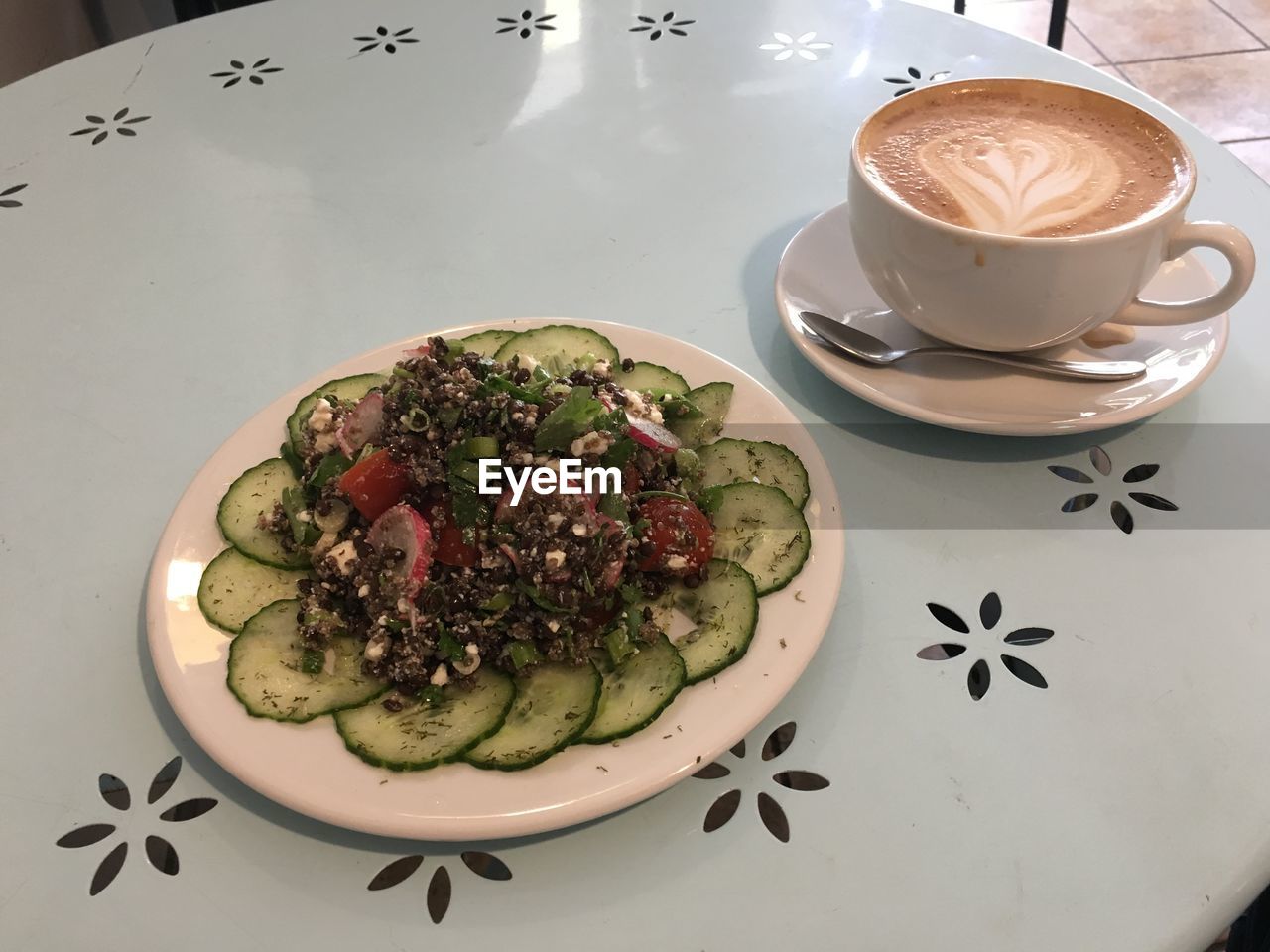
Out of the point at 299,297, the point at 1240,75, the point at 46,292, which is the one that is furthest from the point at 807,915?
the point at 1240,75

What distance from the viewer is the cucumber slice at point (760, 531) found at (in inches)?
39.1

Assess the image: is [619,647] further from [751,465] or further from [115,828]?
[115,828]

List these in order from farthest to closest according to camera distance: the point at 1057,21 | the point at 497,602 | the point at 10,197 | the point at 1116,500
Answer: the point at 1057,21
the point at 10,197
the point at 1116,500
the point at 497,602

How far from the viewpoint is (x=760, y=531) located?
1.03 m

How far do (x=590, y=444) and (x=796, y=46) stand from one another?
1.42 meters

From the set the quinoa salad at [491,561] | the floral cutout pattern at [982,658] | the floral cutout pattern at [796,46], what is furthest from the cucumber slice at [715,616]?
the floral cutout pattern at [796,46]

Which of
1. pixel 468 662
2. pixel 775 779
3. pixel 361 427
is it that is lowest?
pixel 775 779

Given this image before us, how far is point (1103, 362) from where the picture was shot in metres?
1.26

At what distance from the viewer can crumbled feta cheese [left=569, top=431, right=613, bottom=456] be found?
3.31ft

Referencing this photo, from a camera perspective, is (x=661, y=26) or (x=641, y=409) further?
(x=661, y=26)

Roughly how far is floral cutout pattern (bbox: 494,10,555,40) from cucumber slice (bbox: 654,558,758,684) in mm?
1564

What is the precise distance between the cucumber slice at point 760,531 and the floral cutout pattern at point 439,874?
1.18ft

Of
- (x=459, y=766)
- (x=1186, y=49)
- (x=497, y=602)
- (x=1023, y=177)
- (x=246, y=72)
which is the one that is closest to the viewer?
(x=459, y=766)

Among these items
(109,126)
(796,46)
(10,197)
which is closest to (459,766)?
(10,197)
